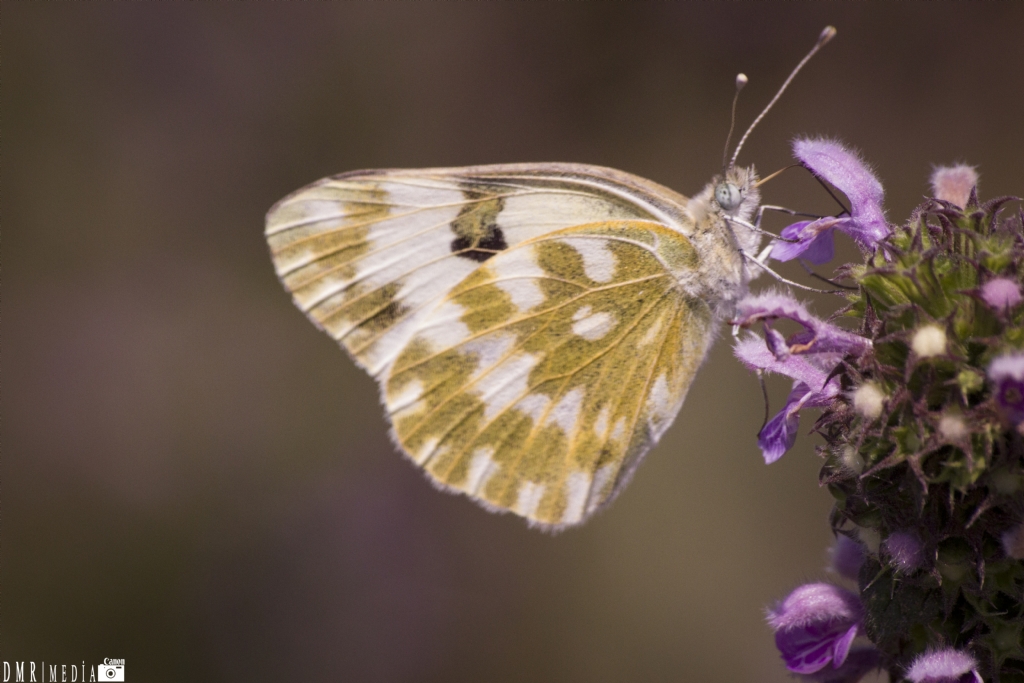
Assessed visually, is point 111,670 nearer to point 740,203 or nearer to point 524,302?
point 524,302

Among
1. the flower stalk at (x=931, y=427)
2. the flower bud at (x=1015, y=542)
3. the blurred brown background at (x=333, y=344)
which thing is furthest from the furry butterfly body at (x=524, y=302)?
the blurred brown background at (x=333, y=344)

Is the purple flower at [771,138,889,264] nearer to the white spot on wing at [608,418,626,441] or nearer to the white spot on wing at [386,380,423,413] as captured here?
the white spot on wing at [608,418,626,441]

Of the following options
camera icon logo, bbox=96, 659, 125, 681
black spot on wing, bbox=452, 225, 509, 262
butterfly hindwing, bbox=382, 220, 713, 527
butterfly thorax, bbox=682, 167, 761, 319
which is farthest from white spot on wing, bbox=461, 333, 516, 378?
camera icon logo, bbox=96, 659, 125, 681

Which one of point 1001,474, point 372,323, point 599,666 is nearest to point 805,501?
point 599,666

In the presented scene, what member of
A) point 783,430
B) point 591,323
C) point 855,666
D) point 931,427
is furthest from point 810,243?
point 855,666

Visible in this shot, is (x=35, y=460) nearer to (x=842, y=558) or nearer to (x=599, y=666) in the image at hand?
(x=599, y=666)

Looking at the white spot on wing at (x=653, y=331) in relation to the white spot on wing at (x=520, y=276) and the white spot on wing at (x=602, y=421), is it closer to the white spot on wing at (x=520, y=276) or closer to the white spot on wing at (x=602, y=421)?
the white spot on wing at (x=602, y=421)
